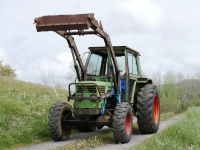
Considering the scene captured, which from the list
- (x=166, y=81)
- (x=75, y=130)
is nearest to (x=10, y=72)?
(x=166, y=81)

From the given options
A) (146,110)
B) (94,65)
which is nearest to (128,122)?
(146,110)

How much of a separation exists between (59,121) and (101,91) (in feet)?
4.75

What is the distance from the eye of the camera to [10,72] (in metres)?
55.6

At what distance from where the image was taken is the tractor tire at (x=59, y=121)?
998 cm

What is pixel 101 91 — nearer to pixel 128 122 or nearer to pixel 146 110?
pixel 128 122

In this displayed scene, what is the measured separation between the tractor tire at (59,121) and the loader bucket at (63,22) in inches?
93.2

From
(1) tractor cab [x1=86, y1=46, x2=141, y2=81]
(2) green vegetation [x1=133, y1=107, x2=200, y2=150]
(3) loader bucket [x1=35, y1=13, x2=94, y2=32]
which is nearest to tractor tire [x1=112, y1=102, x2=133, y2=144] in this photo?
(2) green vegetation [x1=133, y1=107, x2=200, y2=150]

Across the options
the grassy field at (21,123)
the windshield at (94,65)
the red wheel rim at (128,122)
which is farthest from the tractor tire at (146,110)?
the grassy field at (21,123)

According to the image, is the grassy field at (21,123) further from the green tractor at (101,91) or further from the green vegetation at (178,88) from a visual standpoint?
the green vegetation at (178,88)

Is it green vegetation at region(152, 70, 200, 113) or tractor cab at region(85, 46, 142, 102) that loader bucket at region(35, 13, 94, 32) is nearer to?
tractor cab at region(85, 46, 142, 102)

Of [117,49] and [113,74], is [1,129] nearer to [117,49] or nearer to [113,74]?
[113,74]

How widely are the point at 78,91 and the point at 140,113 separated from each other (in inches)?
81.8

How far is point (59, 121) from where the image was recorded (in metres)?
10.1

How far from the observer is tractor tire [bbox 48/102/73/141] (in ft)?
32.7
